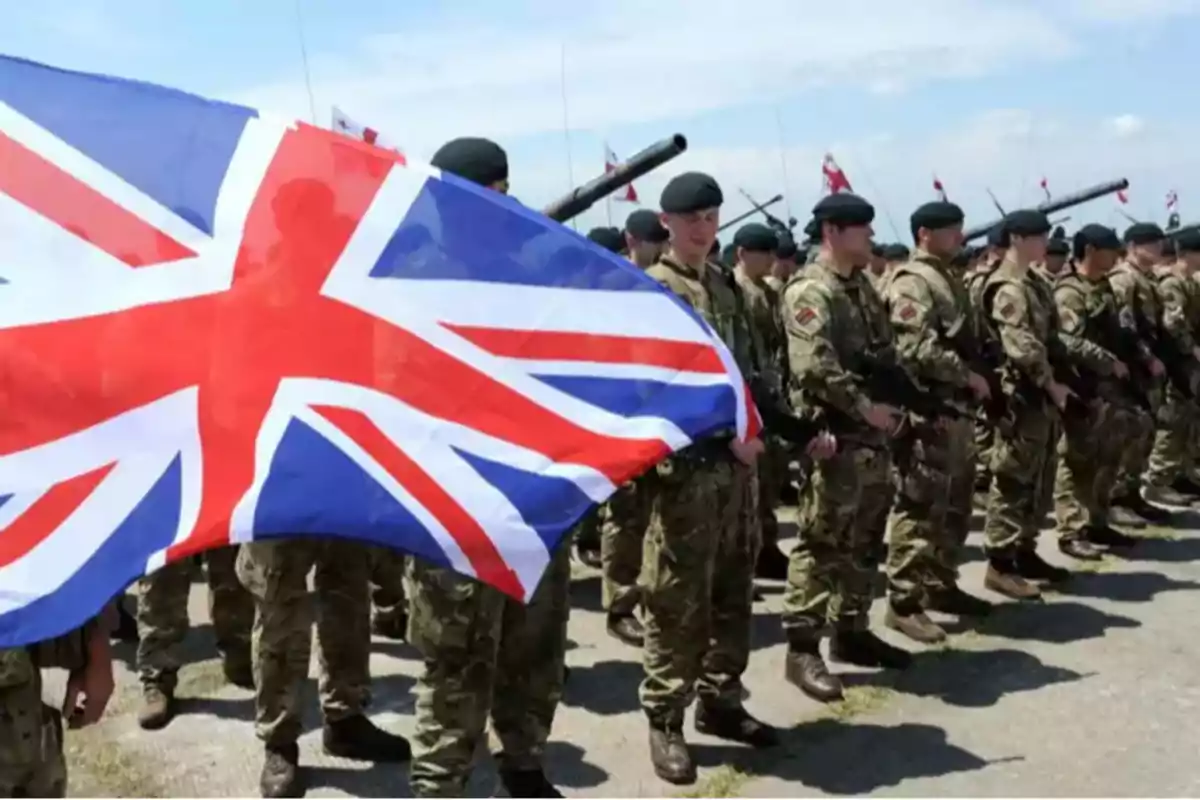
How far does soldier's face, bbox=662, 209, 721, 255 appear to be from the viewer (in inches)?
165

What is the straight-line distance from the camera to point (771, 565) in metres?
7.28

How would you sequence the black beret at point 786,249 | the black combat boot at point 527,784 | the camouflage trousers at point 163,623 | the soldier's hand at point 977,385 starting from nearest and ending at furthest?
1. the black combat boot at point 527,784
2. the camouflage trousers at point 163,623
3. the soldier's hand at point 977,385
4. the black beret at point 786,249

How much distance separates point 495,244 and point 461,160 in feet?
2.39

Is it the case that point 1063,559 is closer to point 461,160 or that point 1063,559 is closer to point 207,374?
point 461,160

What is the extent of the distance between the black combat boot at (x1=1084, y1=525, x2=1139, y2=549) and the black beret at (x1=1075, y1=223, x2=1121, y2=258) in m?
1.80

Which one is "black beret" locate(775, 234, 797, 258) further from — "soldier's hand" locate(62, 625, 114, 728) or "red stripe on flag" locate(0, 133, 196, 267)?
"soldier's hand" locate(62, 625, 114, 728)

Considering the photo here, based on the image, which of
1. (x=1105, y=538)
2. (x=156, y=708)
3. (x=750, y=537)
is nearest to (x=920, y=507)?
(x=750, y=537)

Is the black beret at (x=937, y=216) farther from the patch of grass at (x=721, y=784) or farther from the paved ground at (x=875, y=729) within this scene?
the patch of grass at (x=721, y=784)

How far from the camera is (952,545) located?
20.4 feet

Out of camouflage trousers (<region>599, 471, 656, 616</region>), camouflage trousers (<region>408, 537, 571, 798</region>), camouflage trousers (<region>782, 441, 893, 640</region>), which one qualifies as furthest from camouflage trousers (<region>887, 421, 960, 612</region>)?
camouflage trousers (<region>408, 537, 571, 798</region>)

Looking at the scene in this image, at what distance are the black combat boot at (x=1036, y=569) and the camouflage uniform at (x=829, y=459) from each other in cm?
204

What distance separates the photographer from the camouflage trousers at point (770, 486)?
23.9ft

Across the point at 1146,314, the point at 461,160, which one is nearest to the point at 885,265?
the point at 1146,314

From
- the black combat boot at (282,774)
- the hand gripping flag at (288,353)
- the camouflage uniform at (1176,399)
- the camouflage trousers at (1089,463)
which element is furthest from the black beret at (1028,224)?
the black combat boot at (282,774)
